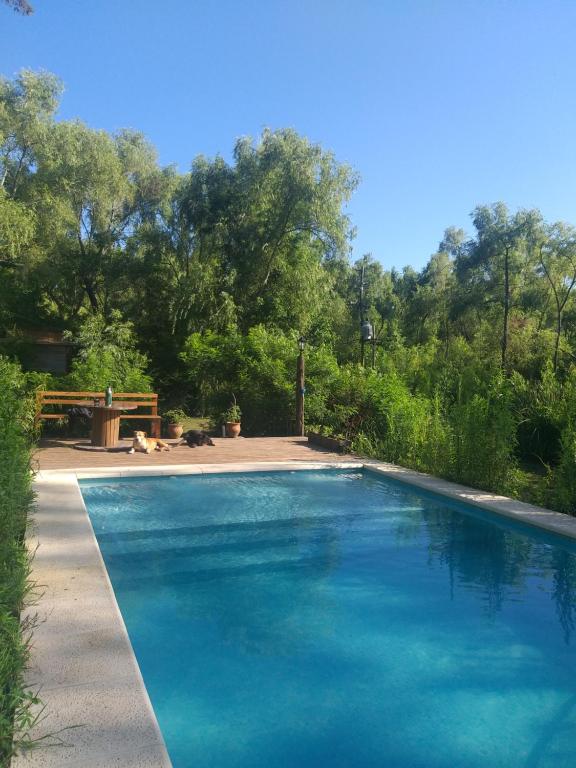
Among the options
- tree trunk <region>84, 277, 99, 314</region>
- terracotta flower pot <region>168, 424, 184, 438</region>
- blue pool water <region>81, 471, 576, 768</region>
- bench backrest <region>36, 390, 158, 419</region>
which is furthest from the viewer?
tree trunk <region>84, 277, 99, 314</region>

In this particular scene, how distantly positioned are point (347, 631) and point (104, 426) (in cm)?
671

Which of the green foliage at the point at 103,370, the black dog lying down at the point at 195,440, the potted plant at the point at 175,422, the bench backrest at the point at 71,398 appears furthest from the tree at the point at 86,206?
the black dog lying down at the point at 195,440

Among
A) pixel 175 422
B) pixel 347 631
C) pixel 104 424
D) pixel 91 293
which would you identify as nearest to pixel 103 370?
pixel 175 422

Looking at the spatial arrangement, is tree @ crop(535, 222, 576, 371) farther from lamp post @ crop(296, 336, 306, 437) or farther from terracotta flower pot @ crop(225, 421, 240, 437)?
terracotta flower pot @ crop(225, 421, 240, 437)

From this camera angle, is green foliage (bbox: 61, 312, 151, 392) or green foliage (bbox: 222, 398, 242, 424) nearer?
green foliage (bbox: 61, 312, 151, 392)

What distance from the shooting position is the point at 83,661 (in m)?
2.61

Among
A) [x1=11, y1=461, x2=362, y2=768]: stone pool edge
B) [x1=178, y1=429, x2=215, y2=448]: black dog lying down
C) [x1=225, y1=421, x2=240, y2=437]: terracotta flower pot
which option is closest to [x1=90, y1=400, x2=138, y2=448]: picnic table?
[x1=178, y1=429, x2=215, y2=448]: black dog lying down

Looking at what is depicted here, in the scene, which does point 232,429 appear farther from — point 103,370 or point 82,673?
point 82,673

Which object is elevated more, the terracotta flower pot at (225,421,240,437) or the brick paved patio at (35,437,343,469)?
the terracotta flower pot at (225,421,240,437)

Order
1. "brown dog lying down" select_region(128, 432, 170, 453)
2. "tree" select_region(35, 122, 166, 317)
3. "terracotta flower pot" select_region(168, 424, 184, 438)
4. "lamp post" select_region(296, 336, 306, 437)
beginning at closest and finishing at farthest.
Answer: "brown dog lying down" select_region(128, 432, 170, 453) < "terracotta flower pot" select_region(168, 424, 184, 438) < "lamp post" select_region(296, 336, 306, 437) < "tree" select_region(35, 122, 166, 317)

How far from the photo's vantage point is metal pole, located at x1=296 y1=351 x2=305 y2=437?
11.5m

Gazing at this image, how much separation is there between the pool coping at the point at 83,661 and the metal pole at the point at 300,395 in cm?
647

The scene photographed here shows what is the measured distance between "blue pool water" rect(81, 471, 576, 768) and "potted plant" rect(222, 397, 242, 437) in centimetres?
492

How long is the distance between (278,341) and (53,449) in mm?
5880
